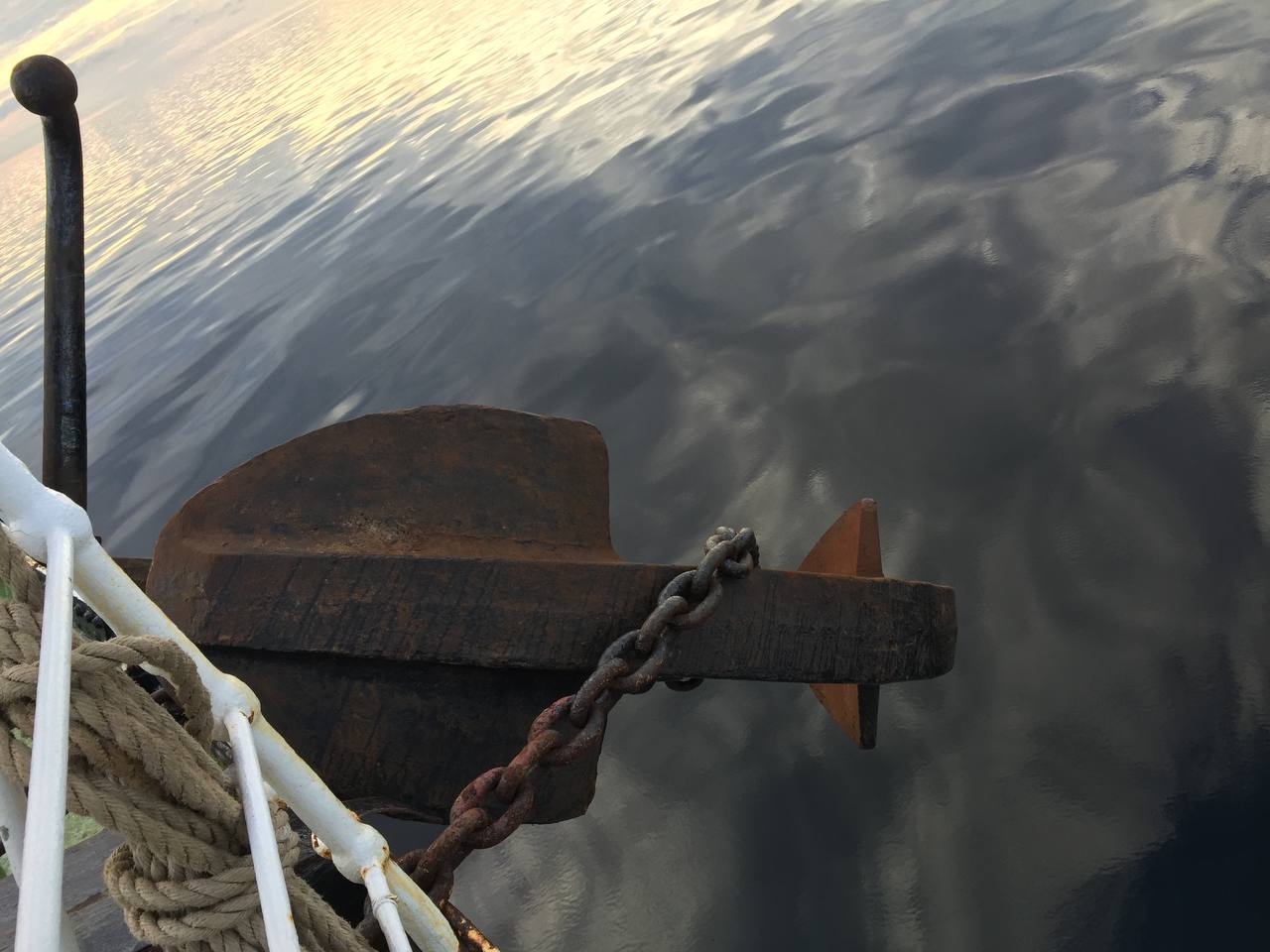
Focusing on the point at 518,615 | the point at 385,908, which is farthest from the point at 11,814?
the point at 518,615

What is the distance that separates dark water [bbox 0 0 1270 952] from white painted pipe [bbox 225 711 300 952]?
6.36 ft

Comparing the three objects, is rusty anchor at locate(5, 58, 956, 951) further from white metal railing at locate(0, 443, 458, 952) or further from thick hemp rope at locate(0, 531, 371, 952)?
thick hemp rope at locate(0, 531, 371, 952)

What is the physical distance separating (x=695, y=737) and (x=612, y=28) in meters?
19.5

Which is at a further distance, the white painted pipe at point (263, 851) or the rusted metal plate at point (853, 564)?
the rusted metal plate at point (853, 564)

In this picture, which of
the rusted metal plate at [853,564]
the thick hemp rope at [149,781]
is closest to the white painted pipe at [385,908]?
the thick hemp rope at [149,781]

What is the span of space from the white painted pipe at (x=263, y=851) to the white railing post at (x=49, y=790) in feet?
0.87

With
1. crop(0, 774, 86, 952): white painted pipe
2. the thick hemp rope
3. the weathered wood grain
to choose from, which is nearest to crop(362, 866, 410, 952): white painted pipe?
the thick hemp rope

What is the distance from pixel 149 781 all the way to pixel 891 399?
4396 mm

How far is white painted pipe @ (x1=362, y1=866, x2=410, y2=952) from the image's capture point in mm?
1502

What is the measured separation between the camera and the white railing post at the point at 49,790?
3.44ft

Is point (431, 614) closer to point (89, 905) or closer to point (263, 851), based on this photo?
point (263, 851)

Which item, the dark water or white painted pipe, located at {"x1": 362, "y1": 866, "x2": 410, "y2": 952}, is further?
the dark water

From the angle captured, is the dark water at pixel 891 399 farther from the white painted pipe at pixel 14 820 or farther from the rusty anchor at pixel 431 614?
the white painted pipe at pixel 14 820

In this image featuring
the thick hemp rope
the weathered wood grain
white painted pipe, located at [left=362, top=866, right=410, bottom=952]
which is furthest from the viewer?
the weathered wood grain
